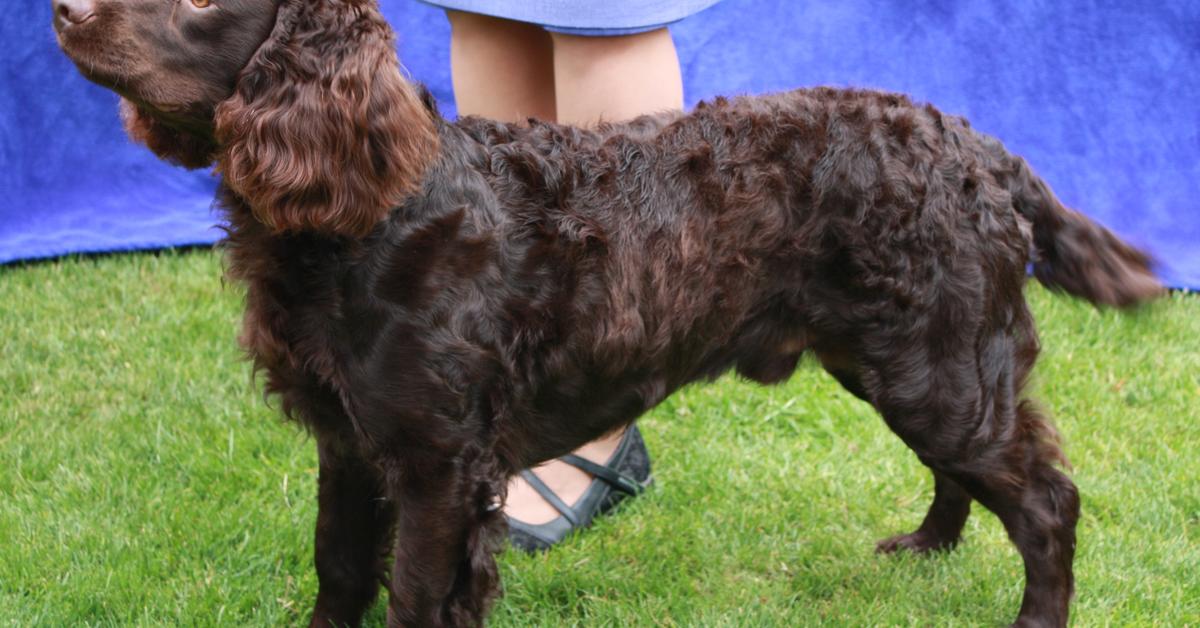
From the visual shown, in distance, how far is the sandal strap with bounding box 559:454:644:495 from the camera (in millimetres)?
3201

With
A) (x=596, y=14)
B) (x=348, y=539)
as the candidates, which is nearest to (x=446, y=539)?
(x=348, y=539)

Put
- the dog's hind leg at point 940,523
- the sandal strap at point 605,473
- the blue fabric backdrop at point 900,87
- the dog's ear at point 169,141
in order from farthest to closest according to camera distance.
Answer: the blue fabric backdrop at point 900,87 → the sandal strap at point 605,473 → the dog's hind leg at point 940,523 → the dog's ear at point 169,141

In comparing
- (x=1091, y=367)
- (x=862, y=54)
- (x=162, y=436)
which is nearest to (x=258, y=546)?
(x=162, y=436)

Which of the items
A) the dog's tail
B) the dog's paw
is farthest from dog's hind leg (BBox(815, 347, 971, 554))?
the dog's tail

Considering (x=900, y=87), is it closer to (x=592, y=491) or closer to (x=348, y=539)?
(x=592, y=491)

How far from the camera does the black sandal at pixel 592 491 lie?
120 inches

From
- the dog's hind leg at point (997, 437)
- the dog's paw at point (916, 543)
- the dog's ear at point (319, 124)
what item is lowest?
the dog's paw at point (916, 543)

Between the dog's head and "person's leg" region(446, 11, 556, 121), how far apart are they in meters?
0.96

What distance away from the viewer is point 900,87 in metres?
5.18

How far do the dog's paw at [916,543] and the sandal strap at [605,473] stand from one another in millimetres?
658

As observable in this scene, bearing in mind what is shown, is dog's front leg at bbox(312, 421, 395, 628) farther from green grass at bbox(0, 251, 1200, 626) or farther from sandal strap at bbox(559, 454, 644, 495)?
sandal strap at bbox(559, 454, 644, 495)

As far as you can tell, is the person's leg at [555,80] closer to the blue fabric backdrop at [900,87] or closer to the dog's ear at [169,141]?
the dog's ear at [169,141]

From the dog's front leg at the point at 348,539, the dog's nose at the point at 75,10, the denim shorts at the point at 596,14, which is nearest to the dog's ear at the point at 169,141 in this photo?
the dog's nose at the point at 75,10

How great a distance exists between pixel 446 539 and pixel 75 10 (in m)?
1.07
